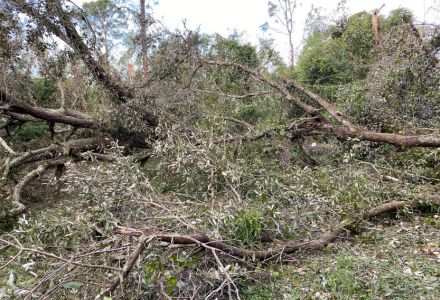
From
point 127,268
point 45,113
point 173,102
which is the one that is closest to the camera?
point 127,268

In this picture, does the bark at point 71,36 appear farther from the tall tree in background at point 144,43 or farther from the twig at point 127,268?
the twig at point 127,268

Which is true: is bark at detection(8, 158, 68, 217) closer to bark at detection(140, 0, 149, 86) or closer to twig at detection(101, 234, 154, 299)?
bark at detection(140, 0, 149, 86)

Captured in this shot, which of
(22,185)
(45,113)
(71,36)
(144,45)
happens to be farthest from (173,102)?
(22,185)

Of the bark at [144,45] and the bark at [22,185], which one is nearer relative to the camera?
the bark at [22,185]

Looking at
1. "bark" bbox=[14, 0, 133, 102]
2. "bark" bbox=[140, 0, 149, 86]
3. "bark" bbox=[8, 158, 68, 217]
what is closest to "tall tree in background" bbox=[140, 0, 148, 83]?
"bark" bbox=[140, 0, 149, 86]

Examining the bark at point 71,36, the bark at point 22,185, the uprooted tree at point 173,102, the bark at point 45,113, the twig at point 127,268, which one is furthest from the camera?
the bark at point 45,113

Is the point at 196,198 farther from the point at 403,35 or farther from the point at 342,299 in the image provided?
the point at 403,35

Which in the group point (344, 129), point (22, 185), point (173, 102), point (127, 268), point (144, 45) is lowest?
point (127, 268)

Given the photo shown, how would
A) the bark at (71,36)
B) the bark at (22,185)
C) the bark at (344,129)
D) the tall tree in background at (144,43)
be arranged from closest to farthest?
the bark at (344,129) → the bark at (22,185) → the bark at (71,36) → the tall tree in background at (144,43)

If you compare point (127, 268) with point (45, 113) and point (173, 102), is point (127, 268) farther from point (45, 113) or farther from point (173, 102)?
point (45, 113)

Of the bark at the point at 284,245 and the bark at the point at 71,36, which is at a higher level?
the bark at the point at 71,36

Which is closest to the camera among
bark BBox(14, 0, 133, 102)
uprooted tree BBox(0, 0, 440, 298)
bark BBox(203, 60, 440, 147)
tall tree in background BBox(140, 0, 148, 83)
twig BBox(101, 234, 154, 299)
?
twig BBox(101, 234, 154, 299)

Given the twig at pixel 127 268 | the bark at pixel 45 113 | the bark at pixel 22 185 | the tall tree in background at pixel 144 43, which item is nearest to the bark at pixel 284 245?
the twig at pixel 127 268

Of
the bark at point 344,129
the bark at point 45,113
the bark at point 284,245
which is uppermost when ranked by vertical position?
the bark at point 45,113
